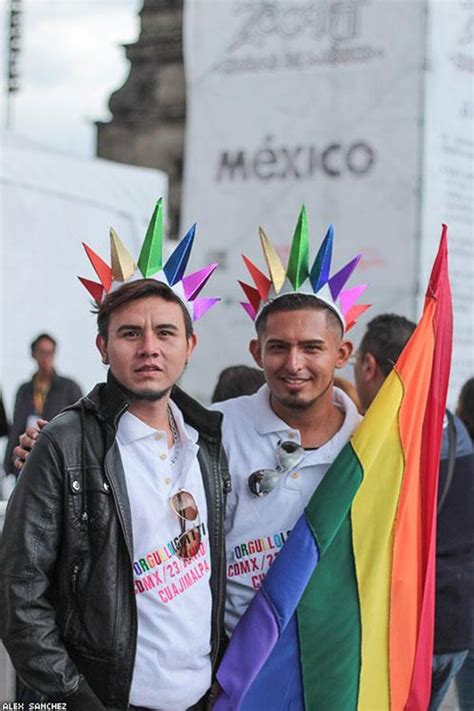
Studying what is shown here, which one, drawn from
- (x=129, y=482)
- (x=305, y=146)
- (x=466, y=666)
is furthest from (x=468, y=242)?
(x=129, y=482)

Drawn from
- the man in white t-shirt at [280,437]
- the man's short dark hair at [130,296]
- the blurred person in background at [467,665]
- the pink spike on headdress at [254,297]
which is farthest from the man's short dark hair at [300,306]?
the blurred person in background at [467,665]

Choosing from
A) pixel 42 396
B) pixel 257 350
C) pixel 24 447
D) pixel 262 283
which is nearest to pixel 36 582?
pixel 24 447

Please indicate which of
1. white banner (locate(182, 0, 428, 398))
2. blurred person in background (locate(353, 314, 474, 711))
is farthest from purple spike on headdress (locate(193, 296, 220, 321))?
white banner (locate(182, 0, 428, 398))

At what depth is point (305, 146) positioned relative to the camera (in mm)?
7363

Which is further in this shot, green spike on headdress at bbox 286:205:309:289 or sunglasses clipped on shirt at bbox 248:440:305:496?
green spike on headdress at bbox 286:205:309:289

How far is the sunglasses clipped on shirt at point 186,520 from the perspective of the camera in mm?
2814

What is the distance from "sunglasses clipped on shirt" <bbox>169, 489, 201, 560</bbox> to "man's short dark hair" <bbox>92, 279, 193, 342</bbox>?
15.1 inches

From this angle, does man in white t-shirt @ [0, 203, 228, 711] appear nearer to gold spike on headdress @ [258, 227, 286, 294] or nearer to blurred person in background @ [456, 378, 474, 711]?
gold spike on headdress @ [258, 227, 286, 294]

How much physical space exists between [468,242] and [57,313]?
15.3 ft

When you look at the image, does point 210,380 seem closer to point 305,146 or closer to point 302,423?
point 305,146

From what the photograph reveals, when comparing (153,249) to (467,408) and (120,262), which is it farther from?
(467,408)

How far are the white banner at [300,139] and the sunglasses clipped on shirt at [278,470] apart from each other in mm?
3683

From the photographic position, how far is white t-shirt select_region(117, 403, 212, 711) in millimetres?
2725

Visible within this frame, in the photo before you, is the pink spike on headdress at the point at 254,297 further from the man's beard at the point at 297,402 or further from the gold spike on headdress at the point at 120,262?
the gold spike on headdress at the point at 120,262
